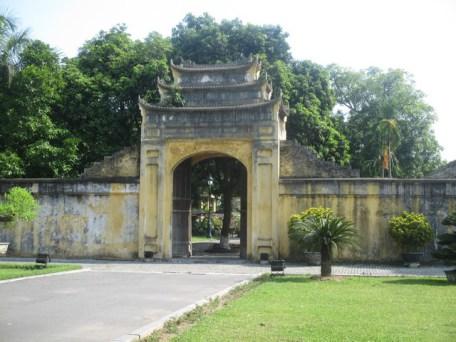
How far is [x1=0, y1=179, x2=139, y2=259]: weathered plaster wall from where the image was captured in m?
22.3

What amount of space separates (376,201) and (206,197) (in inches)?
1023

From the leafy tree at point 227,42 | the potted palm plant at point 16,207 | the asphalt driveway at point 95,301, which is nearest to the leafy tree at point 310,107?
the leafy tree at point 227,42

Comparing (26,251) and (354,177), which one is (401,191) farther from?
(26,251)

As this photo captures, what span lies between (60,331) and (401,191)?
49.7 feet

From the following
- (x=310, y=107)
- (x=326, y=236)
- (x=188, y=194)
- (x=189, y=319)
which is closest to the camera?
(x=189, y=319)

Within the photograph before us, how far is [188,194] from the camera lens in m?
24.2

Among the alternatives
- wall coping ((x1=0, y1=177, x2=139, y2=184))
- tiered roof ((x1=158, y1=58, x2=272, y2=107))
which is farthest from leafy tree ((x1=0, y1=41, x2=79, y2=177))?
tiered roof ((x1=158, y1=58, x2=272, y2=107))

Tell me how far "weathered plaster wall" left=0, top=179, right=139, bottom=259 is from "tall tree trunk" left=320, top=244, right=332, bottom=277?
29.9ft

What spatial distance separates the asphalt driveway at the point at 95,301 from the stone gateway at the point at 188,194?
497cm

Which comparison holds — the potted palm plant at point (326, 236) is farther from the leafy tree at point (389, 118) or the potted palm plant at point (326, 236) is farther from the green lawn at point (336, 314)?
the leafy tree at point (389, 118)

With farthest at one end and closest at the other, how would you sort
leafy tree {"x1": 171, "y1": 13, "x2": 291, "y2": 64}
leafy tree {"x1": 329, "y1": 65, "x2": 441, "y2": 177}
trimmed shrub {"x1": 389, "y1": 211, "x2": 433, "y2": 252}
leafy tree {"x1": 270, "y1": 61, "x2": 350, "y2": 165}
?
leafy tree {"x1": 329, "y1": 65, "x2": 441, "y2": 177} < leafy tree {"x1": 171, "y1": 13, "x2": 291, "y2": 64} < leafy tree {"x1": 270, "y1": 61, "x2": 350, "y2": 165} < trimmed shrub {"x1": 389, "y1": 211, "x2": 433, "y2": 252}

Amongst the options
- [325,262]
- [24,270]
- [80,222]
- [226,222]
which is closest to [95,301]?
[24,270]

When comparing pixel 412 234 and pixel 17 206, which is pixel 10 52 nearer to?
pixel 17 206

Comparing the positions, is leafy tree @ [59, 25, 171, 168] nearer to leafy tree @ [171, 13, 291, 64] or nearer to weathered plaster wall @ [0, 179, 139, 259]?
leafy tree @ [171, 13, 291, 64]
